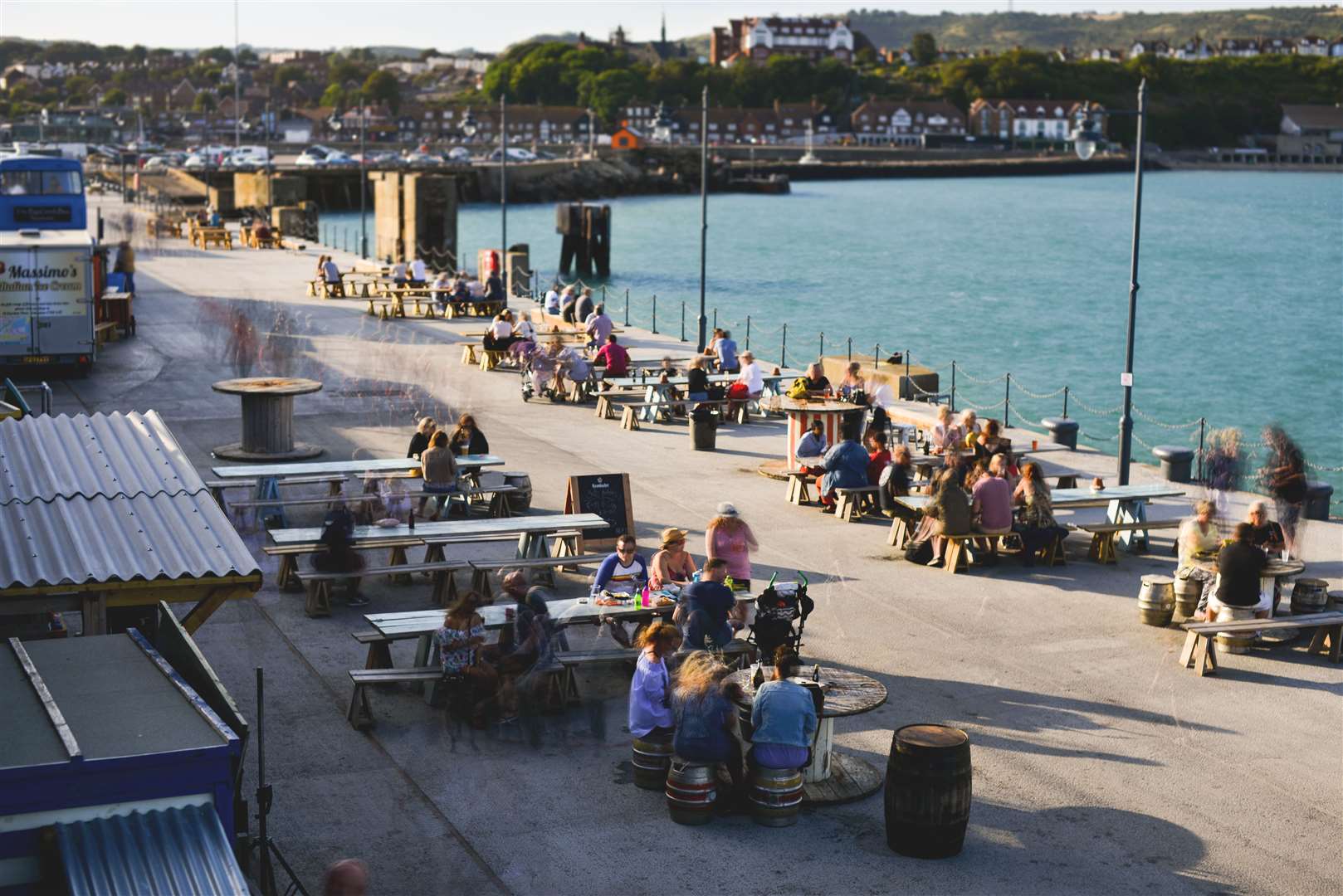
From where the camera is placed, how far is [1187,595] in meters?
15.4

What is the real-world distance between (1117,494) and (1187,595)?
3.28 metres

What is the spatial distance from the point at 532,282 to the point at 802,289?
28.7 m

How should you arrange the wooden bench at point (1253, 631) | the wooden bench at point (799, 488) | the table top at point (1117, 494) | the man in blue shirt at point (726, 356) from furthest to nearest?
the man in blue shirt at point (726, 356), the wooden bench at point (799, 488), the table top at point (1117, 494), the wooden bench at point (1253, 631)

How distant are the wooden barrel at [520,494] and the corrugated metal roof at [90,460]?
6.88 metres

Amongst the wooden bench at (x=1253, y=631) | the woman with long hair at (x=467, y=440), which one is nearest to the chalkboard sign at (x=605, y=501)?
the woman with long hair at (x=467, y=440)

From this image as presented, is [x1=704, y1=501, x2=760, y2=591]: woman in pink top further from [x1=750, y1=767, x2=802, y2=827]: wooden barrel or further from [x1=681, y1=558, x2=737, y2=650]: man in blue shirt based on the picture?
[x1=750, y1=767, x2=802, y2=827]: wooden barrel

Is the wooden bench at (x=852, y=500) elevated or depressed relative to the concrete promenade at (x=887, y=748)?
elevated

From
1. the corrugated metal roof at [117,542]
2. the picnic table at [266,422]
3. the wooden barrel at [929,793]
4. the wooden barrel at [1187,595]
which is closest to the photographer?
the corrugated metal roof at [117,542]

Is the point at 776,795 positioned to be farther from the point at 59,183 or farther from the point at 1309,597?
the point at 59,183

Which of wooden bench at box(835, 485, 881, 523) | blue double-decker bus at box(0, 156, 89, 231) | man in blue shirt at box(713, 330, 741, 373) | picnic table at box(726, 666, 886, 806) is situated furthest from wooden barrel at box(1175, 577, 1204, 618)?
blue double-decker bus at box(0, 156, 89, 231)

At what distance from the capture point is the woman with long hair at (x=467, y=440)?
19953 millimetres

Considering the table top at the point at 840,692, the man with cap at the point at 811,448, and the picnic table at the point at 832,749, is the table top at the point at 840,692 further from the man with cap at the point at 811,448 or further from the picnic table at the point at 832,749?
the man with cap at the point at 811,448

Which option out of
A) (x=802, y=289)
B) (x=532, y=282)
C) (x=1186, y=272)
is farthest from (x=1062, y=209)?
(x=532, y=282)

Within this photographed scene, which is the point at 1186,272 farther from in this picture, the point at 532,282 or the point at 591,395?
the point at 591,395
